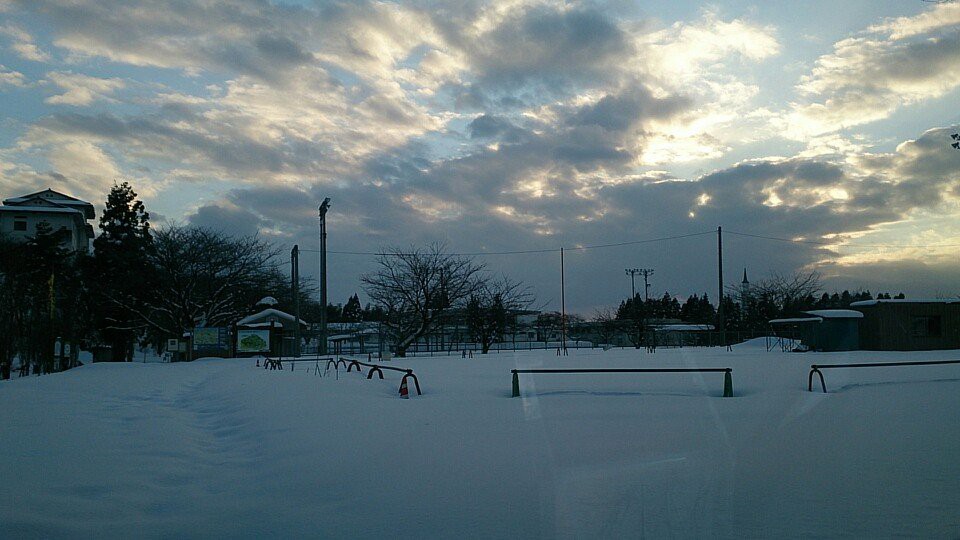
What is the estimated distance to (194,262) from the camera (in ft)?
142

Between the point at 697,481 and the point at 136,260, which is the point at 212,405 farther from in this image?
the point at 136,260

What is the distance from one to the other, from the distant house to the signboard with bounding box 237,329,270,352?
92.5 ft

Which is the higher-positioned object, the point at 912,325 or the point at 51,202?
the point at 51,202

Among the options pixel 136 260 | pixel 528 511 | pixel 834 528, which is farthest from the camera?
pixel 136 260

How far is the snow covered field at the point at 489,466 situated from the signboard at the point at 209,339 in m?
25.1

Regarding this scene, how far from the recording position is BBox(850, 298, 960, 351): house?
35.9 metres

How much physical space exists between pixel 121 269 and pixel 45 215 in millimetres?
25763

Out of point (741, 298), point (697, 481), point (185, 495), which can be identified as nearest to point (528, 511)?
point (697, 481)

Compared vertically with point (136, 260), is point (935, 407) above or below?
below

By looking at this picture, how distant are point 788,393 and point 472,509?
1065 centimetres

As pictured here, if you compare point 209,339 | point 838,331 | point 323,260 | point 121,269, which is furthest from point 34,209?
point 838,331

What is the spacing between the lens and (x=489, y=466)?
305 inches

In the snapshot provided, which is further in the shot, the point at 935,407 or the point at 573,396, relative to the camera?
the point at 573,396

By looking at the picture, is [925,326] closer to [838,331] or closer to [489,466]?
[838,331]
